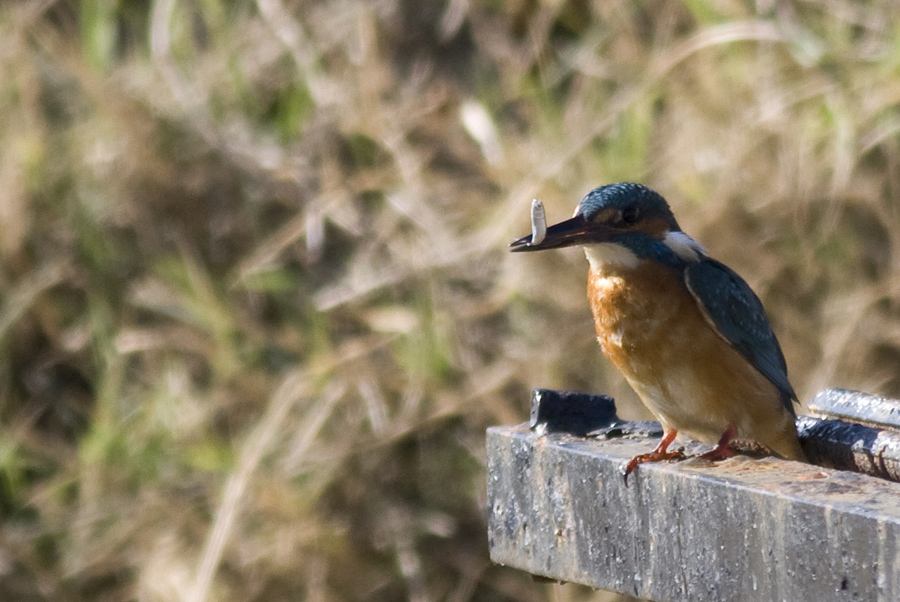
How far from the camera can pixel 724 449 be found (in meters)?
1.97

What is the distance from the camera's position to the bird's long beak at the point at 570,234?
199 cm

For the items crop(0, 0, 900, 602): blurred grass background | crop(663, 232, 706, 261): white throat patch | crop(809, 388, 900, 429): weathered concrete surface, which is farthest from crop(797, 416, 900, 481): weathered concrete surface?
crop(0, 0, 900, 602): blurred grass background

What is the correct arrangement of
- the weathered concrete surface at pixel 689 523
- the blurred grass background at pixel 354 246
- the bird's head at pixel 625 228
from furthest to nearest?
1. the blurred grass background at pixel 354 246
2. the bird's head at pixel 625 228
3. the weathered concrete surface at pixel 689 523

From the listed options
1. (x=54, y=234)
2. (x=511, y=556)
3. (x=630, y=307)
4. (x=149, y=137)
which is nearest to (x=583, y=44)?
(x=149, y=137)

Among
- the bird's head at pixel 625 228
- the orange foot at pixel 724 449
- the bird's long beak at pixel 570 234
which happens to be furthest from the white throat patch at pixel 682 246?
the orange foot at pixel 724 449

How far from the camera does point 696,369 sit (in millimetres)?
2223

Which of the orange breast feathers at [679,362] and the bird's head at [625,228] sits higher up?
the bird's head at [625,228]

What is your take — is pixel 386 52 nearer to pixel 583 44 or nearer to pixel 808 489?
pixel 583 44

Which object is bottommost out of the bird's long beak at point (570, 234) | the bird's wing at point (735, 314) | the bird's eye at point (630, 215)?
the bird's wing at point (735, 314)

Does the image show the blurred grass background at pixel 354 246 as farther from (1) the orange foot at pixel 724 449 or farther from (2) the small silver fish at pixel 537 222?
(2) the small silver fish at pixel 537 222

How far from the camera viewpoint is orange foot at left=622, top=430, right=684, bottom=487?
1569 millimetres

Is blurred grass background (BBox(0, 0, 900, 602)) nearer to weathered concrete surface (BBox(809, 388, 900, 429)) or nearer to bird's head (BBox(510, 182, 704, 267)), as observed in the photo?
bird's head (BBox(510, 182, 704, 267))

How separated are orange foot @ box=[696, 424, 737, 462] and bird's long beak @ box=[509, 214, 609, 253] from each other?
408 millimetres

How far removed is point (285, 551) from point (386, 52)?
216 cm
